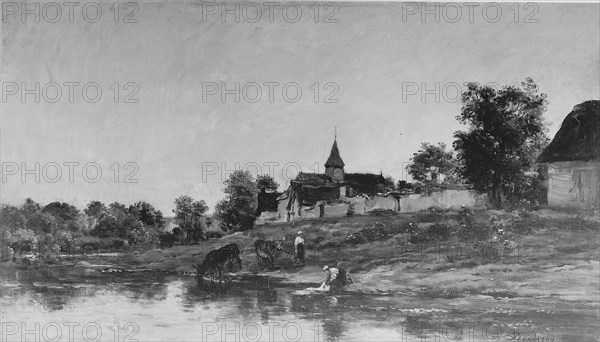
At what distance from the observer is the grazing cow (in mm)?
5105

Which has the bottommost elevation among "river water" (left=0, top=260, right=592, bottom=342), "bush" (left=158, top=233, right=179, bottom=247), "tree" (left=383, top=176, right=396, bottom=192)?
"river water" (left=0, top=260, right=592, bottom=342)

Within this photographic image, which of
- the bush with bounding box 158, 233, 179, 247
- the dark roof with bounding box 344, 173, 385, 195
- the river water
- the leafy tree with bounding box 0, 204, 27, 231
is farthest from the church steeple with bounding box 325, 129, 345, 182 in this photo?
the leafy tree with bounding box 0, 204, 27, 231

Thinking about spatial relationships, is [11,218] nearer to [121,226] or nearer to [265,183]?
[121,226]

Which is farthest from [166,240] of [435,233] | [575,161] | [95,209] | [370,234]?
[575,161]

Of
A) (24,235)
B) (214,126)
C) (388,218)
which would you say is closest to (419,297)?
(388,218)

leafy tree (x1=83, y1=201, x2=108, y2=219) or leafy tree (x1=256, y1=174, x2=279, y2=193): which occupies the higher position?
leafy tree (x1=256, y1=174, x2=279, y2=193)

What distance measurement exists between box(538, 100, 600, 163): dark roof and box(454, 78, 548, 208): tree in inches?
3.8

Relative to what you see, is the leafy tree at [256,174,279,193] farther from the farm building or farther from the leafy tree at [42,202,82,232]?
the farm building

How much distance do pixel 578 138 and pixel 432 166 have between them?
3.60 ft

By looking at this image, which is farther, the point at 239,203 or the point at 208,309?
the point at 239,203

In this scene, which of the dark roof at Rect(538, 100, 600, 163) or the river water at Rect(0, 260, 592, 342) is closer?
the river water at Rect(0, 260, 592, 342)

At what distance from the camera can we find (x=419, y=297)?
5035mm

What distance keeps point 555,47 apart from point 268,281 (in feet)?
9.13

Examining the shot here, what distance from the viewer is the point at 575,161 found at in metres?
5.08
